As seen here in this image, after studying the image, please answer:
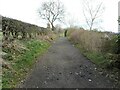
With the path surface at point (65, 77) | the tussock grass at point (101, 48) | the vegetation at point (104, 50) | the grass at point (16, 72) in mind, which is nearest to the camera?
the grass at point (16, 72)

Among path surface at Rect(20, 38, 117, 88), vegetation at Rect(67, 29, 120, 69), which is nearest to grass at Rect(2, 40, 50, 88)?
path surface at Rect(20, 38, 117, 88)

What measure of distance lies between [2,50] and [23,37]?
8337 mm

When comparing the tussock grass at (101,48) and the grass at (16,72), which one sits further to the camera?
the tussock grass at (101,48)

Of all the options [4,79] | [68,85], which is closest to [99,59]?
[68,85]

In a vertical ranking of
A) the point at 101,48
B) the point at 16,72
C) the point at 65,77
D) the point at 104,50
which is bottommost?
the point at 65,77

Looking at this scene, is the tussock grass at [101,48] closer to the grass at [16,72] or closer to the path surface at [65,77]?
the path surface at [65,77]

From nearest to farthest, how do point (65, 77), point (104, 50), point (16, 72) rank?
point (65, 77)
point (16, 72)
point (104, 50)

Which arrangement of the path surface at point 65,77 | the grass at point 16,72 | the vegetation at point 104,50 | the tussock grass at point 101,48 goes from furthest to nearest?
1. the tussock grass at point 101,48
2. the vegetation at point 104,50
3. the path surface at point 65,77
4. the grass at point 16,72

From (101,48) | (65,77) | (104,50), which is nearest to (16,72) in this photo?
(65,77)

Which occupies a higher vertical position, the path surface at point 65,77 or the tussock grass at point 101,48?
the tussock grass at point 101,48

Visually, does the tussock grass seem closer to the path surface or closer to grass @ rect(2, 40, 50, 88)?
the path surface

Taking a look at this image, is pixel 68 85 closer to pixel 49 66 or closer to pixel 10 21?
pixel 49 66

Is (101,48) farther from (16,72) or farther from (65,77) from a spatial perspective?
(16,72)

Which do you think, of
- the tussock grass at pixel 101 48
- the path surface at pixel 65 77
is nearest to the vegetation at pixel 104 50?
the tussock grass at pixel 101 48
